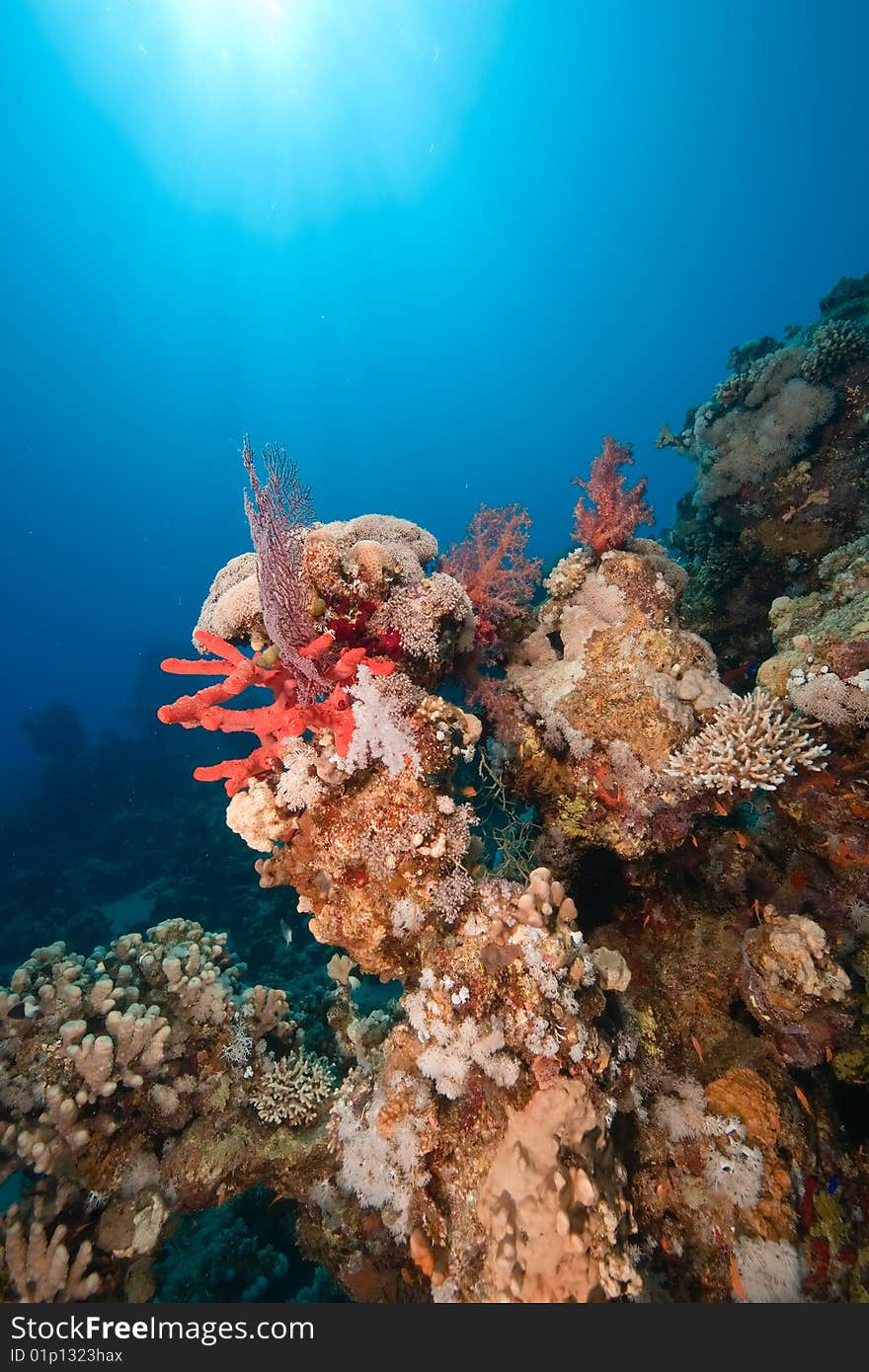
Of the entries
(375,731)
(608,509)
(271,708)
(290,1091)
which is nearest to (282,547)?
(271,708)

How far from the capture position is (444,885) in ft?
12.0

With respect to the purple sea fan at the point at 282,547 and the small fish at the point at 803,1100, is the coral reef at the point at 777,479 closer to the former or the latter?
the small fish at the point at 803,1100

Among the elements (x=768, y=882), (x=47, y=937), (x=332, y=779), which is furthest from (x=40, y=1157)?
(x=47, y=937)

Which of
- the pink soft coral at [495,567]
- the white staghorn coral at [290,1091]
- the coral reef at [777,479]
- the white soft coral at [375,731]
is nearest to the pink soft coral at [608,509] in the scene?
the pink soft coral at [495,567]

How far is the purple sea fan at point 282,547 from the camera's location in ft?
10.0

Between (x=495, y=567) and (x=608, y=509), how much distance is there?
1352 mm

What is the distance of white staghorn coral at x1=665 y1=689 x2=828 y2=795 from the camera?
14.3ft

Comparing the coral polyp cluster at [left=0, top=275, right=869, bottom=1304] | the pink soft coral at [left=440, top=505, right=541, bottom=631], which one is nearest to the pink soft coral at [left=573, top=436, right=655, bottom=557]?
the coral polyp cluster at [left=0, top=275, right=869, bottom=1304]

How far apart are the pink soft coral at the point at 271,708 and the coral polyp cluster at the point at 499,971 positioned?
0.03 m

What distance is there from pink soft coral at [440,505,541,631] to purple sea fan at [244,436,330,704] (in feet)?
7.62

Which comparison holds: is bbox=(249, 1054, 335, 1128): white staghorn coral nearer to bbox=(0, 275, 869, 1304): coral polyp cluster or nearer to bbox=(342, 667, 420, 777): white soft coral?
bbox=(0, 275, 869, 1304): coral polyp cluster

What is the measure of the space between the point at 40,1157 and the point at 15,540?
102 meters

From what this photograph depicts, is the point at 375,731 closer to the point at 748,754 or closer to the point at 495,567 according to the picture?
the point at 495,567

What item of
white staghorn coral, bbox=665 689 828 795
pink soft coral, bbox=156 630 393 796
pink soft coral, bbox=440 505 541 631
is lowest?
white staghorn coral, bbox=665 689 828 795
